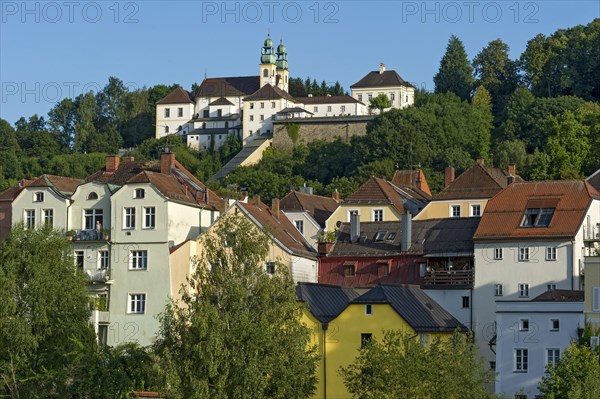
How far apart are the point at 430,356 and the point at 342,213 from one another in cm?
3000

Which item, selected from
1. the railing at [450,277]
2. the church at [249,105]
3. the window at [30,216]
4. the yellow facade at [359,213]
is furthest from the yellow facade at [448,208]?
the church at [249,105]

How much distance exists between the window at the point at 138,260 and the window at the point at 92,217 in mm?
2764

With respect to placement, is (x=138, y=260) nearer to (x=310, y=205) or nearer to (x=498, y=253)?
(x=498, y=253)

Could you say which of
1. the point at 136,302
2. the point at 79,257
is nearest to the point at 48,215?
the point at 79,257

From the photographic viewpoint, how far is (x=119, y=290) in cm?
6544

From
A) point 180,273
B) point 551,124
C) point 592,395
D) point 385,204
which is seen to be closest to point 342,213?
point 385,204

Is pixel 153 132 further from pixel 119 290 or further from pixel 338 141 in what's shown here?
pixel 119 290

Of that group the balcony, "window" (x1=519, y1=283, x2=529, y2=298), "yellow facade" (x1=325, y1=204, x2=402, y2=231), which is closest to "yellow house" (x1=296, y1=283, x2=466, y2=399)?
the balcony

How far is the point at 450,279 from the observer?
64.4 metres

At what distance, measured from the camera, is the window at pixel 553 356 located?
56406 millimetres

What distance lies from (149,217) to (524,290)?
1703cm

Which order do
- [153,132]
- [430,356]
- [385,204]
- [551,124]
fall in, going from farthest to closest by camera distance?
[153,132] → [551,124] → [385,204] → [430,356]

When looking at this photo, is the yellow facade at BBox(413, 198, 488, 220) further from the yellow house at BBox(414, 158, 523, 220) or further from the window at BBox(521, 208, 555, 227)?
the window at BBox(521, 208, 555, 227)

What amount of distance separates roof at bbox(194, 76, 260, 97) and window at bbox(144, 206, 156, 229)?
4582 inches
